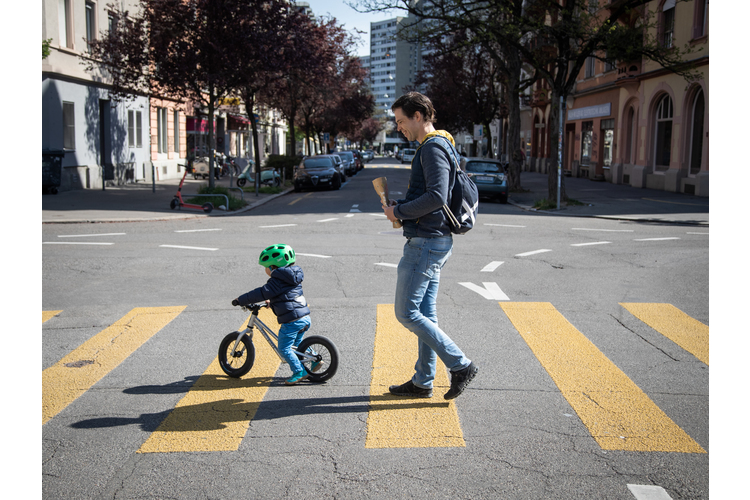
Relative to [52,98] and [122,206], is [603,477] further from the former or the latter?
[52,98]

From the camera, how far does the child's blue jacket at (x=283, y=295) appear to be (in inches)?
190

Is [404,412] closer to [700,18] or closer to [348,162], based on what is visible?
[700,18]

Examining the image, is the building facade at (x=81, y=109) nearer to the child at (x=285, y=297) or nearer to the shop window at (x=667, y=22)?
the shop window at (x=667, y=22)

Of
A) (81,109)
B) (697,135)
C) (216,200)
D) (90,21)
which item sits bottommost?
(216,200)

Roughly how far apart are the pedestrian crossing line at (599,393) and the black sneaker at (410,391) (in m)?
0.97

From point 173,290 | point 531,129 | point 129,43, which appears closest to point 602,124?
A: point 531,129

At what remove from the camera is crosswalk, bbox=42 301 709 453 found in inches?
162

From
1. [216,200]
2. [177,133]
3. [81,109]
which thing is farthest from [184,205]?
[177,133]

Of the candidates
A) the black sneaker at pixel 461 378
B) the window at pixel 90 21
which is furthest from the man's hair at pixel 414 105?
the window at pixel 90 21

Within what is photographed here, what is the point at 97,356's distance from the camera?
5977mm

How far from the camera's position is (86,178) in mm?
27188

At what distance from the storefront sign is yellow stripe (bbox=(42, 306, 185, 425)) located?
3258cm

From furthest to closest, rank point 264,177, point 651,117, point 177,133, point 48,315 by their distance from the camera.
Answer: point 177,133 < point 264,177 < point 651,117 < point 48,315

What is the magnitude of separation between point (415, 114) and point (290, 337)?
1.81m
